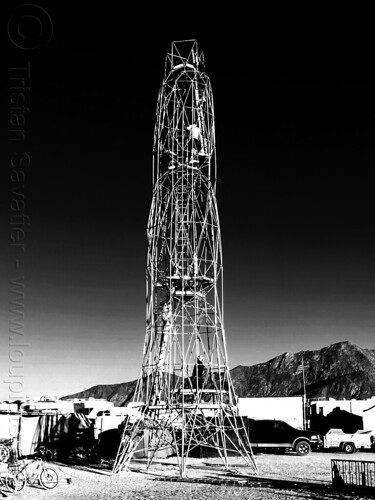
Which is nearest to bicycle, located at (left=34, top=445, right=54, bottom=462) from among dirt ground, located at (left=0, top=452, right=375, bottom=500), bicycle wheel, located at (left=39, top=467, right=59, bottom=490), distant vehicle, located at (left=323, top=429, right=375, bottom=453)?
dirt ground, located at (left=0, top=452, right=375, bottom=500)

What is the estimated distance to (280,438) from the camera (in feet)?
113

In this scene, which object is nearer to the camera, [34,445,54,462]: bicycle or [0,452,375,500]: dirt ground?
[0,452,375,500]: dirt ground

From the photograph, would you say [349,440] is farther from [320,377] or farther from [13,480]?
[320,377]

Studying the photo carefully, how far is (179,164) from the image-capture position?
28.6 metres

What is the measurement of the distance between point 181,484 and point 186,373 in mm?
5184

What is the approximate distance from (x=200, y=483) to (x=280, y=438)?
13.4 metres

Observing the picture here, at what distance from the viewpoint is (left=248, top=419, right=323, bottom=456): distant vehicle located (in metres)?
34.0

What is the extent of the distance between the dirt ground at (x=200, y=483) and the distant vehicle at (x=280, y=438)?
450 centimetres

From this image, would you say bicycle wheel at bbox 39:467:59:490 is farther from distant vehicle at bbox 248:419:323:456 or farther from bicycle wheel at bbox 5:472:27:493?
distant vehicle at bbox 248:419:323:456

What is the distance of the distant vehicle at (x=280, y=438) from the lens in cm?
3398

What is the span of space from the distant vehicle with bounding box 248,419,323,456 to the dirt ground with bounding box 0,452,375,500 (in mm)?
4500

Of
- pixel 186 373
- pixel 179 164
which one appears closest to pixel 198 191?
pixel 179 164

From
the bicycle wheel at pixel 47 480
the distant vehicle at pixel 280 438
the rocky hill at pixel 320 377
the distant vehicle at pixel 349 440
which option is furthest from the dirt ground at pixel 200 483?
the rocky hill at pixel 320 377

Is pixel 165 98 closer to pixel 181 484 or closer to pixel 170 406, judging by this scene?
pixel 170 406
